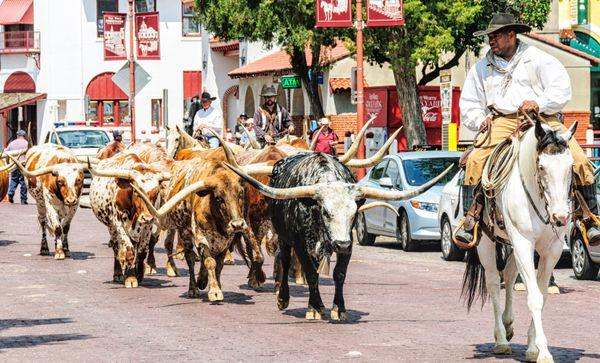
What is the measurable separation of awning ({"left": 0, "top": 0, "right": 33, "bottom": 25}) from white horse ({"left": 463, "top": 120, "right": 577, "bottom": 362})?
65.3 metres

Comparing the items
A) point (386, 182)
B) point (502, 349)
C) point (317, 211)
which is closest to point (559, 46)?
point (386, 182)

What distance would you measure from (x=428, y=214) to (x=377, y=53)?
15691 millimetres

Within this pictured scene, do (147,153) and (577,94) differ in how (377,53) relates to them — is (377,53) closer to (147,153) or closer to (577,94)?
(577,94)

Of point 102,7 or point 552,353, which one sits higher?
point 102,7

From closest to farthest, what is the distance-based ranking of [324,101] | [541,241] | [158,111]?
[541,241] → [324,101] → [158,111]

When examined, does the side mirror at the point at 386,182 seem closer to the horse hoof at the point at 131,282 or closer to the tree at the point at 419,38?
the horse hoof at the point at 131,282

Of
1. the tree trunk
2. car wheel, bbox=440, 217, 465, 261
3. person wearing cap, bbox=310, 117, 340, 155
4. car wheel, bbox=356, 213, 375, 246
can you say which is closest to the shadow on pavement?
car wheel, bbox=440, 217, 465, 261

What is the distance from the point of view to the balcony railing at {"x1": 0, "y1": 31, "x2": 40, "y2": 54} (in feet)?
243

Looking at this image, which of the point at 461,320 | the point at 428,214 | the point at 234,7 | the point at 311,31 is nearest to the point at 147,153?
the point at 428,214

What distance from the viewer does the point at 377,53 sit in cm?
3744

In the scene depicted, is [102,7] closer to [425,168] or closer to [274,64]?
[274,64]

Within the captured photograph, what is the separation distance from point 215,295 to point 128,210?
2530 millimetres

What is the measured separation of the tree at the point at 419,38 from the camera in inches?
1297

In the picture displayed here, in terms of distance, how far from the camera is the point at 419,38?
1319 inches
